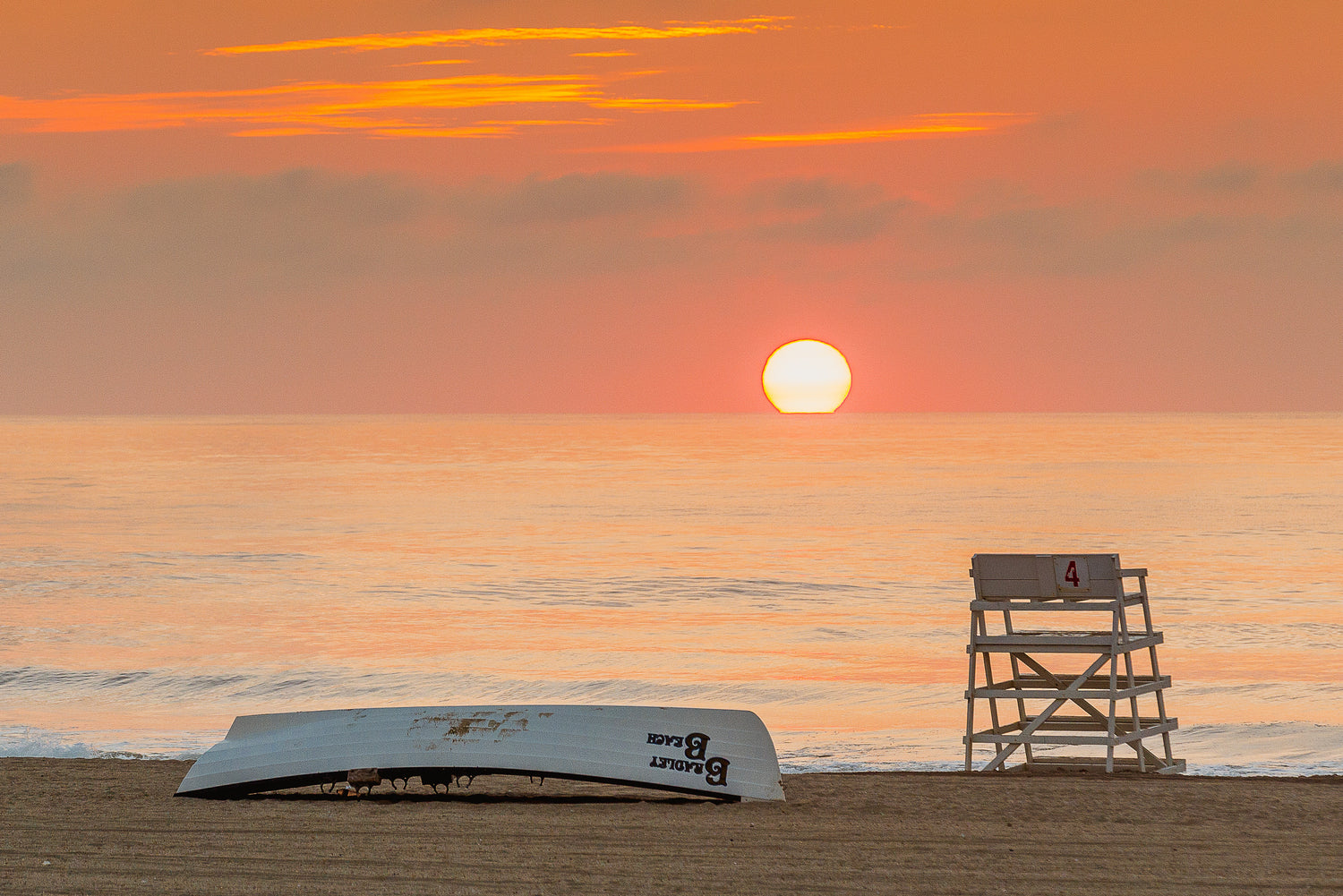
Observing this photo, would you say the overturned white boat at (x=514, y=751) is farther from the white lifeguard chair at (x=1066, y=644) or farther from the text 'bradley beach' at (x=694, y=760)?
the white lifeguard chair at (x=1066, y=644)

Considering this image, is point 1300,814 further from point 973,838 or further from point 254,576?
point 254,576

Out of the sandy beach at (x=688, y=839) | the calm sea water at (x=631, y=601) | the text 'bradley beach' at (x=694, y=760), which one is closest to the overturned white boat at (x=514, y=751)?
the text 'bradley beach' at (x=694, y=760)

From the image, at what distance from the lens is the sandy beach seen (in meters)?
7.30

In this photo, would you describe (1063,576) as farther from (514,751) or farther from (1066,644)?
(514,751)

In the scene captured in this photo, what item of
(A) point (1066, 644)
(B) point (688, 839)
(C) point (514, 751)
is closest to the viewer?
(B) point (688, 839)

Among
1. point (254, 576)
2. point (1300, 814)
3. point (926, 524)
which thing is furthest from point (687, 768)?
point (926, 524)

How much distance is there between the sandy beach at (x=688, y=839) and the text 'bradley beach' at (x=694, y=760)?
0.19m

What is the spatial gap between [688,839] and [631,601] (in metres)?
18.2

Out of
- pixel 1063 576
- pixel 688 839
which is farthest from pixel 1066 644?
pixel 688 839

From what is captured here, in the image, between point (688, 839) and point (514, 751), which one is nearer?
point (688, 839)

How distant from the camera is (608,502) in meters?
54.7

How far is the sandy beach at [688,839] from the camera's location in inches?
288

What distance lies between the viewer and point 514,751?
9.27m

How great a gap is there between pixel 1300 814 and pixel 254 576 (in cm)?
2523
